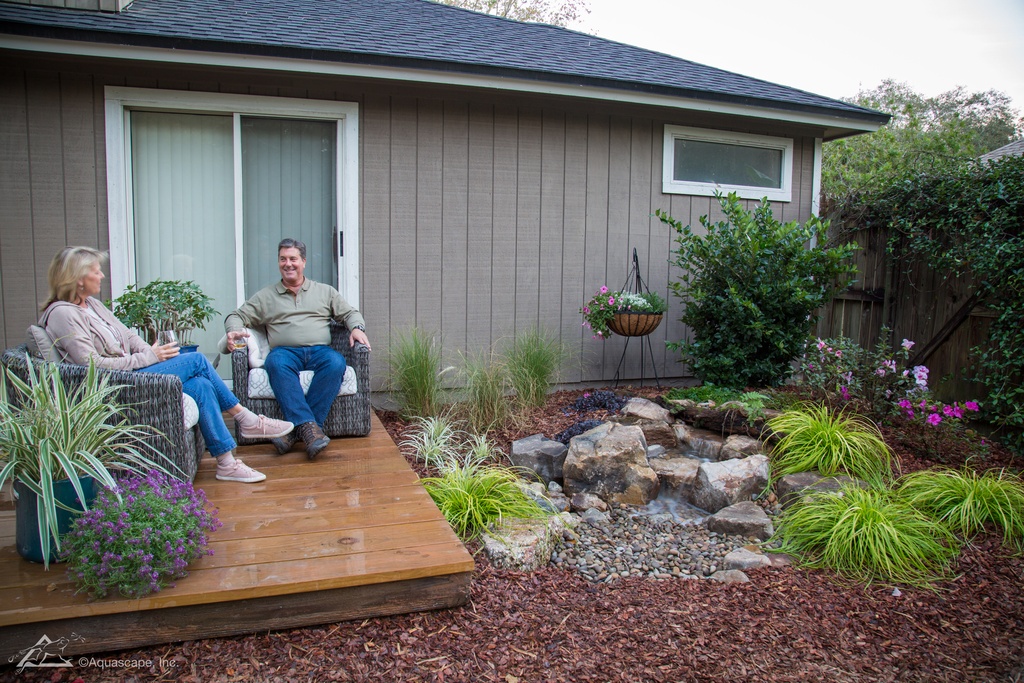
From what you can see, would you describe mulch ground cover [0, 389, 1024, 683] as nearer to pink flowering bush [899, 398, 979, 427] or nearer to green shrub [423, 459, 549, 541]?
green shrub [423, 459, 549, 541]

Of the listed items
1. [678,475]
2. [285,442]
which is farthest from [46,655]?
[678,475]

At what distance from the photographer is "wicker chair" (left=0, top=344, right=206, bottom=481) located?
8.57 feet

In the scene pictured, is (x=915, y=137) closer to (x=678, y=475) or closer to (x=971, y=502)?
(x=971, y=502)

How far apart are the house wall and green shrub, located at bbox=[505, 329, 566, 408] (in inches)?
20.0

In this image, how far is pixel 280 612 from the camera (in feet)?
6.95

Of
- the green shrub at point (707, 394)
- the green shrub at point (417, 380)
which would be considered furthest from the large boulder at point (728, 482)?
the green shrub at point (417, 380)

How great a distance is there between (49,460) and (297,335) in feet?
5.63

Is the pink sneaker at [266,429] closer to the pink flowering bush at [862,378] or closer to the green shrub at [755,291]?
the green shrub at [755,291]

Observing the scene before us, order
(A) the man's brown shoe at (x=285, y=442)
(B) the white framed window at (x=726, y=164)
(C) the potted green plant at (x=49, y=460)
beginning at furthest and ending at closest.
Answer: (B) the white framed window at (x=726, y=164) → (A) the man's brown shoe at (x=285, y=442) → (C) the potted green plant at (x=49, y=460)

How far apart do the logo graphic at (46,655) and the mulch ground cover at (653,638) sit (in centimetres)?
3

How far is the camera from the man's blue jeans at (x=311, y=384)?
11.6ft

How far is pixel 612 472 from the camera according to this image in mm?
3537

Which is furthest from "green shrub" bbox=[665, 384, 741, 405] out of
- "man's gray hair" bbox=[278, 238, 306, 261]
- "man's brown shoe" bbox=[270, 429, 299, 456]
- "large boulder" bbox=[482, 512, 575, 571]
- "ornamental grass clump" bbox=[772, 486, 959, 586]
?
"man's gray hair" bbox=[278, 238, 306, 261]

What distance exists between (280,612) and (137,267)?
3203 millimetres
